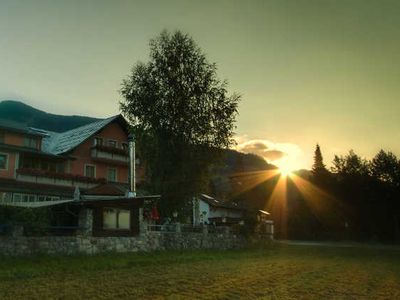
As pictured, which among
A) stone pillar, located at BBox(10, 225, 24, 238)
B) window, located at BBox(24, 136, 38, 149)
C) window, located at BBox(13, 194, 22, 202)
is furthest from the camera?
window, located at BBox(24, 136, 38, 149)

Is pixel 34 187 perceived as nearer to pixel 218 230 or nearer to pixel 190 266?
pixel 218 230

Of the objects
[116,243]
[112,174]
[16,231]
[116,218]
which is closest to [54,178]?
[112,174]

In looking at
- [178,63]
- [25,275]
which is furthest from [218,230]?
[25,275]

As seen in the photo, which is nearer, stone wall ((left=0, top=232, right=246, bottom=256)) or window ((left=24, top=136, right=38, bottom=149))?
stone wall ((left=0, top=232, right=246, bottom=256))

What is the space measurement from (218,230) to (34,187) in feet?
58.2

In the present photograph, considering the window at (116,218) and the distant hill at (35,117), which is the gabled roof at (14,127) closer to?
the window at (116,218)

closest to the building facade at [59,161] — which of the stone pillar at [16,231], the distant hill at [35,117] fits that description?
the stone pillar at [16,231]

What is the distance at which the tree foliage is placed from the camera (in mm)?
41875

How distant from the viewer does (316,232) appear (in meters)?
73.1

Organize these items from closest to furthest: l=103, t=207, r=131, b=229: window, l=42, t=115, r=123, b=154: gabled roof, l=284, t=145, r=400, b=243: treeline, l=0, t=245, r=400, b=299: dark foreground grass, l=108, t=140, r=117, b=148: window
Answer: l=0, t=245, r=400, b=299: dark foreground grass < l=103, t=207, r=131, b=229: window < l=42, t=115, r=123, b=154: gabled roof < l=108, t=140, r=117, b=148: window < l=284, t=145, r=400, b=243: treeline

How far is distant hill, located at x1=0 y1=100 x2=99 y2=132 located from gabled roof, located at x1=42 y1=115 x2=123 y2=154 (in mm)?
124884

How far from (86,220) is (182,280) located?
14005mm

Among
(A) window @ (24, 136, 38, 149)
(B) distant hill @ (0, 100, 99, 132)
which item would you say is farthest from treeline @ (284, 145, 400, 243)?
(B) distant hill @ (0, 100, 99, 132)

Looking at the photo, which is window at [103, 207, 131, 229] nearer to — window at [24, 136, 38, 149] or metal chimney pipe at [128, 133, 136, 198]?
metal chimney pipe at [128, 133, 136, 198]
